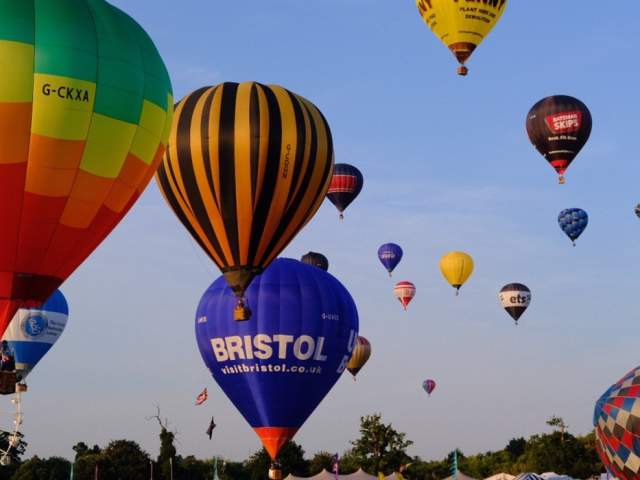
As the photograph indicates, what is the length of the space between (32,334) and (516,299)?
29.7 metres

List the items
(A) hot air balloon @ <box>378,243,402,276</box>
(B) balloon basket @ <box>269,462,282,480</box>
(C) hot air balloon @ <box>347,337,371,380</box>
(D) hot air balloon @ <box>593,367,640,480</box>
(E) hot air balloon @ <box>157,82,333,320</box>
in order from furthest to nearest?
(A) hot air balloon @ <box>378,243,402,276</box> → (C) hot air balloon @ <box>347,337,371,380</box> → (B) balloon basket @ <box>269,462,282,480</box> → (D) hot air balloon @ <box>593,367,640,480</box> → (E) hot air balloon @ <box>157,82,333,320</box>

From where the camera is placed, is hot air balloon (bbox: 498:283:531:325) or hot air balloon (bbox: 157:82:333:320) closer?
hot air balloon (bbox: 157:82:333:320)

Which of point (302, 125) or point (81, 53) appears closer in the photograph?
point (81, 53)

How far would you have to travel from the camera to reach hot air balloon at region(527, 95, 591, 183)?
4172 centimetres

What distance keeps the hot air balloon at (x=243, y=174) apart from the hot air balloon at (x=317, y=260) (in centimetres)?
3017

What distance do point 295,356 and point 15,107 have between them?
48.0ft

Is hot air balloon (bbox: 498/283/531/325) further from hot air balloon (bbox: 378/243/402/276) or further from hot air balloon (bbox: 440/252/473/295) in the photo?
hot air balloon (bbox: 378/243/402/276)

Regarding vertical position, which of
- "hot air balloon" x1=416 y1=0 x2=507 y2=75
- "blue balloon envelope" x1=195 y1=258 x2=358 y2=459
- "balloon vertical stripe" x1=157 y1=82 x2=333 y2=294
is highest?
"hot air balloon" x1=416 y1=0 x2=507 y2=75

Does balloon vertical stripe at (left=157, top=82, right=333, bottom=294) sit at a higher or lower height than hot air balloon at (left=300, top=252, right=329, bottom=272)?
lower

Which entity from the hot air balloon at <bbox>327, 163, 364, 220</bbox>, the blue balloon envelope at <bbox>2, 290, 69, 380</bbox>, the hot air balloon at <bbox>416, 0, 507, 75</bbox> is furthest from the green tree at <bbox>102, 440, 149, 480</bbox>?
the hot air balloon at <bbox>416, 0, 507, 75</bbox>

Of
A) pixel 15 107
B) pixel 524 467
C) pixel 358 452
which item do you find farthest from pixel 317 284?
pixel 524 467

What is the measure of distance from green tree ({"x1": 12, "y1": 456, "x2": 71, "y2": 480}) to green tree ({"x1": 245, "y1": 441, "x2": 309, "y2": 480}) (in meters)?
15.8

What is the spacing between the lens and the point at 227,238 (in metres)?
26.3

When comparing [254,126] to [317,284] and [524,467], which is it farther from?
[524,467]
